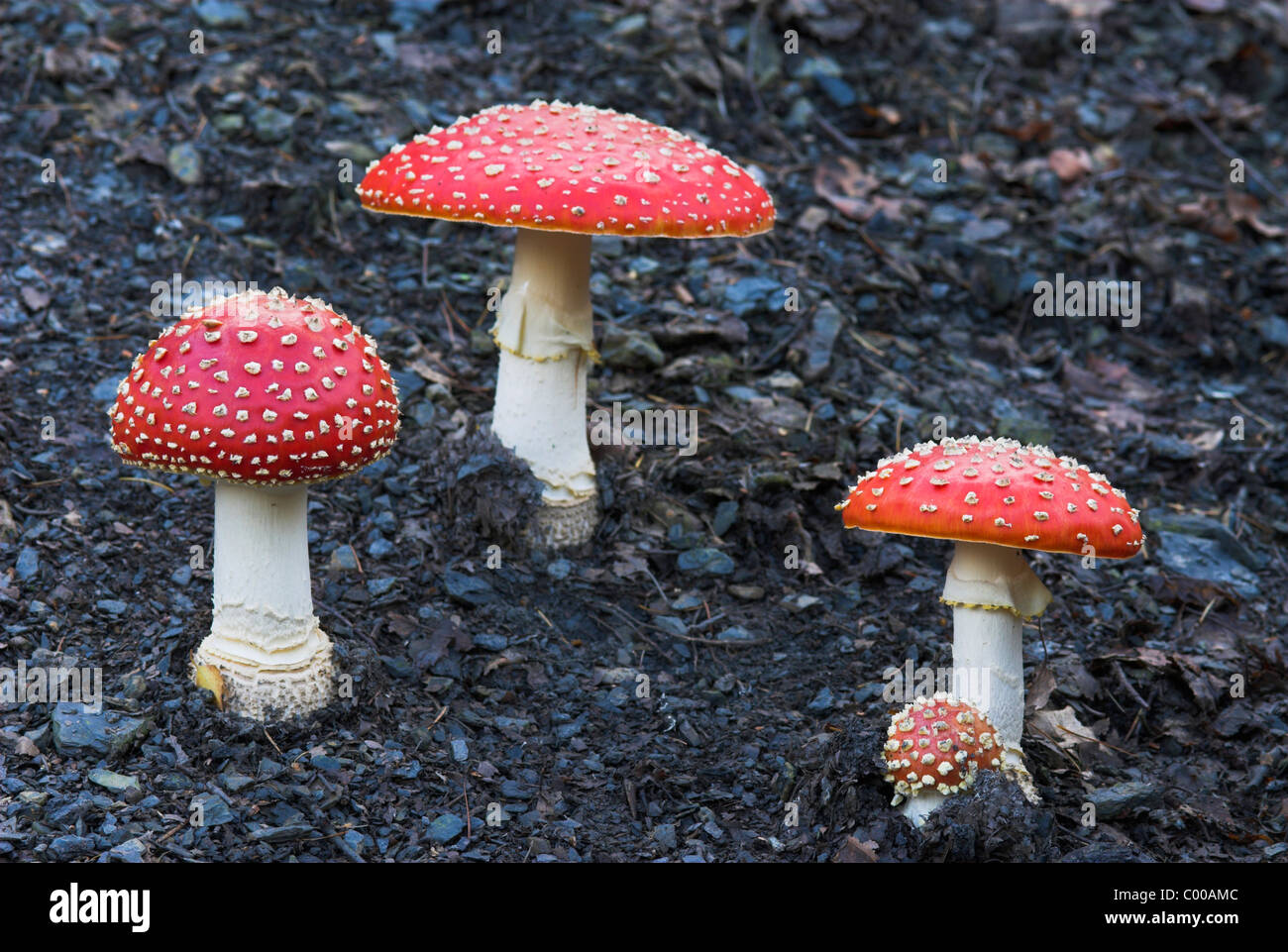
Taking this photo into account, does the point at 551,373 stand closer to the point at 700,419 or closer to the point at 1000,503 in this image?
the point at 700,419

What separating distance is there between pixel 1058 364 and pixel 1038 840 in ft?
15.1

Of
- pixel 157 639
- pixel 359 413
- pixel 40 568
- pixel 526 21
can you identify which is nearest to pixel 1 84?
pixel 526 21

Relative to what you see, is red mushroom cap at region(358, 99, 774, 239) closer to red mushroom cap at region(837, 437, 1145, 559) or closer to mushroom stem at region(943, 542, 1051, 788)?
red mushroom cap at region(837, 437, 1145, 559)

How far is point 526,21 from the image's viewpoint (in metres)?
9.88

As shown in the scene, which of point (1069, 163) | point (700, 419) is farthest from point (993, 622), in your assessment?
point (1069, 163)

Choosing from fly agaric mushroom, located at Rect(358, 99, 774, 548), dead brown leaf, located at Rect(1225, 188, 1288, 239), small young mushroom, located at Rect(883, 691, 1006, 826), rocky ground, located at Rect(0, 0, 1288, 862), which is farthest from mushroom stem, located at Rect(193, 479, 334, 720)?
dead brown leaf, located at Rect(1225, 188, 1288, 239)

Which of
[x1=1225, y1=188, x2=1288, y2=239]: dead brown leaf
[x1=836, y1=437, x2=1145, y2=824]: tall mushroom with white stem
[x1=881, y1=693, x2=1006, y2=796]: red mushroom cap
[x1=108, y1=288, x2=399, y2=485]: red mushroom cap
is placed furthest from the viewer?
[x1=1225, y1=188, x2=1288, y2=239]: dead brown leaf

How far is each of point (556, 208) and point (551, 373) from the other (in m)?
1.13

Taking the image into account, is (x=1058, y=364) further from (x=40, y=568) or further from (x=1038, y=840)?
(x=40, y=568)

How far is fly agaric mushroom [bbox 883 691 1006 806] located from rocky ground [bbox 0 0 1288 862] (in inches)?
4.9

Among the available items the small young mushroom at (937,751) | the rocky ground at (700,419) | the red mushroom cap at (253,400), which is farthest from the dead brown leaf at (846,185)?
the red mushroom cap at (253,400)

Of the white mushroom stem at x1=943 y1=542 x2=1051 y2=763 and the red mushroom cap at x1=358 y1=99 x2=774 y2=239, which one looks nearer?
the white mushroom stem at x1=943 y1=542 x2=1051 y2=763

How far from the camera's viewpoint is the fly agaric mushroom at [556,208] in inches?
202

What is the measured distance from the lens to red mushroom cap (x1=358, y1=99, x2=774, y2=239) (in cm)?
510
